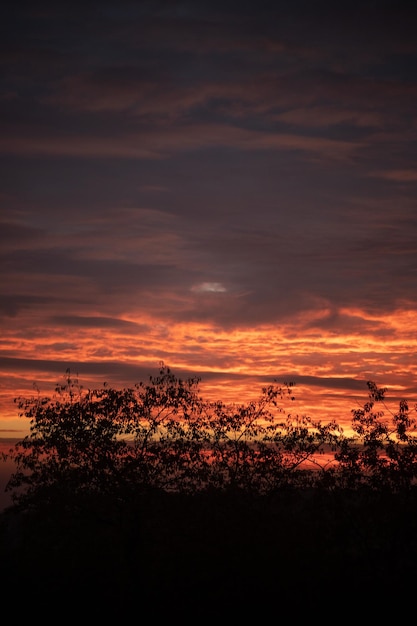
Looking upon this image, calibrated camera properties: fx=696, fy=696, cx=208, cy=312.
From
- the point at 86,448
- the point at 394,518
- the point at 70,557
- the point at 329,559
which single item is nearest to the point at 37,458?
the point at 86,448

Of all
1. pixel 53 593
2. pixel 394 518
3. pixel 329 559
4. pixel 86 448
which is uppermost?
pixel 86 448

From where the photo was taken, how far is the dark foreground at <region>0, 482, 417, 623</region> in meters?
28.1

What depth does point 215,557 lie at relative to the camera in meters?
30.6

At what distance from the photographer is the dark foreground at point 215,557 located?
28125mm

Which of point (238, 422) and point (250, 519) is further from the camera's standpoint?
point (238, 422)

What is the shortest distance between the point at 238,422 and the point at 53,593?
1241cm

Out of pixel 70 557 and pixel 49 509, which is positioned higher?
pixel 49 509

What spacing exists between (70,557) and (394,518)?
1473 cm

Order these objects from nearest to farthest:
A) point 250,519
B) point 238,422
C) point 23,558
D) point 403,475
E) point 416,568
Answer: point 416,568
point 403,475
point 250,519
point 23,558
point 238,422

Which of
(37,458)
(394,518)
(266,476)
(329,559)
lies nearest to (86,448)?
(37,458)

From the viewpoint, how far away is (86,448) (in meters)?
32.0

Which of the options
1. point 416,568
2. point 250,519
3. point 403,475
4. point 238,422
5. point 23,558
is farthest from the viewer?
point 238,422

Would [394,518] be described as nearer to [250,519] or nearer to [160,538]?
[250,519]

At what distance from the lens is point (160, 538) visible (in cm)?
3209
